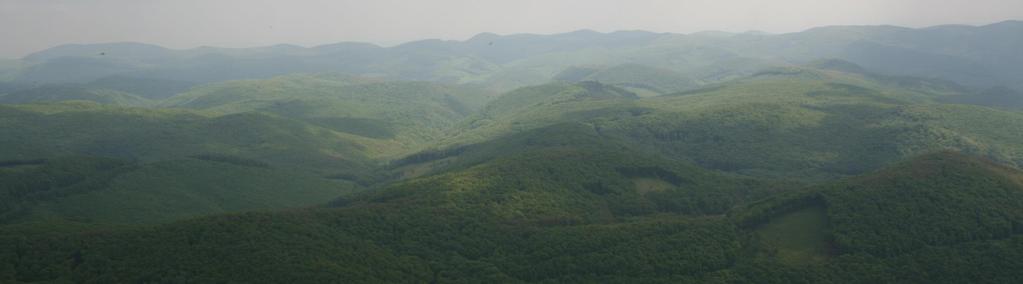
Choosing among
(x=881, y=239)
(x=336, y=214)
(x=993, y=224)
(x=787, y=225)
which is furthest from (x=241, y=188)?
(x=993, y=224)

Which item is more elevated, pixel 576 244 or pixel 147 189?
pixel 576 244

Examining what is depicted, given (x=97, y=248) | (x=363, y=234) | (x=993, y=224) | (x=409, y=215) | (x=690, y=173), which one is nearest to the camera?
(x=97, y=248)

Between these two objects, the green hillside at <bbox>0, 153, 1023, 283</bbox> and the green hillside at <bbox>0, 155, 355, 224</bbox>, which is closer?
the green hillside at <bbox>0, 153, 1023, 283</bbox>

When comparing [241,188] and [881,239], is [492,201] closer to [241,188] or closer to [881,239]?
[881,239]

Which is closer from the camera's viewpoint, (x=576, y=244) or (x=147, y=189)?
(x=576, y=244)

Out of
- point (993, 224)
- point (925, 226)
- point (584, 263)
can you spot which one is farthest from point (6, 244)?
point (993, 224)

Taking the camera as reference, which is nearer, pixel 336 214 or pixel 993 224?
pixel 993 224

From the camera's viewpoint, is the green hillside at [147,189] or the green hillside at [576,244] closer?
the green hillside at [576,244]

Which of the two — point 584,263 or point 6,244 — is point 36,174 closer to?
point 6,244

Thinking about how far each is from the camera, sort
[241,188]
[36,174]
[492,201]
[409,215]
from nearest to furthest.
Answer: [409,215] < [492,201] < [36,174] < [241,188]
